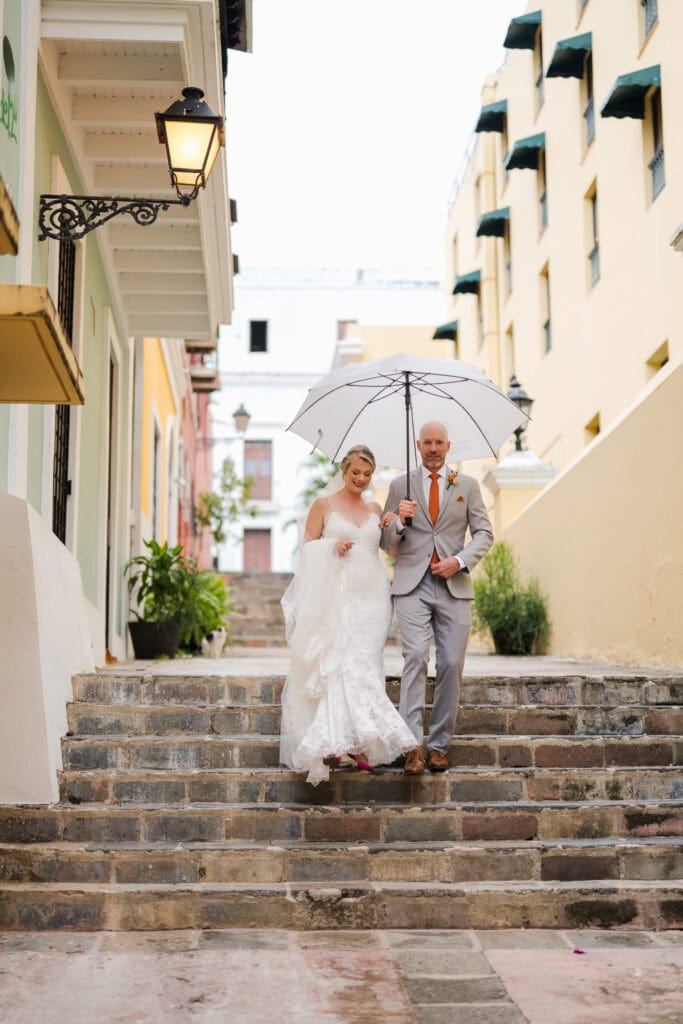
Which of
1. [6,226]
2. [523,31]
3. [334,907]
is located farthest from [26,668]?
[523,31]

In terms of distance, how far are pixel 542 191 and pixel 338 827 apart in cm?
1619

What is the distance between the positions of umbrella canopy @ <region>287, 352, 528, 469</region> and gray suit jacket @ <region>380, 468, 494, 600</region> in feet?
1.44

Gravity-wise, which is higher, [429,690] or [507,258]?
[507,258]

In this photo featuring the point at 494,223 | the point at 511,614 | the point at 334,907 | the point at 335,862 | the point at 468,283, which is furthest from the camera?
the point at 468,283

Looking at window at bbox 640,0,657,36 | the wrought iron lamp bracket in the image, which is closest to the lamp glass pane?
the wrought iron lamp bracket

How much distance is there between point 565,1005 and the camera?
13.4 ft

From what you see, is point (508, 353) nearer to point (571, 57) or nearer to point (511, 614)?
point (571, 57)

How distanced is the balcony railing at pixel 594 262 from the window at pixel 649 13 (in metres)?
3.10

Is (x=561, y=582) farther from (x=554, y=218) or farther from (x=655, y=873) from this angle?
(x=554, y=218)

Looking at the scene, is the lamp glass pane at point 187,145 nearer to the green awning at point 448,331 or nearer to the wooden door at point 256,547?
the green awning at point 448,331

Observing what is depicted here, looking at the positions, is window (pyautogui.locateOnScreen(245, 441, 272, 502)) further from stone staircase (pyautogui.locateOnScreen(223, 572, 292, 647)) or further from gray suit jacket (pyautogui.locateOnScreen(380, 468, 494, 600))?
gray suit jacket (pyautogui.locateOnScreen(380, 468, 494, 600))

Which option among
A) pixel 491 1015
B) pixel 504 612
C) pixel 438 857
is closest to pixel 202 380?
pixel 504 612

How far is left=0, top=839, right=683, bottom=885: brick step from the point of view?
5.38m

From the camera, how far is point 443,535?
6.27 m
